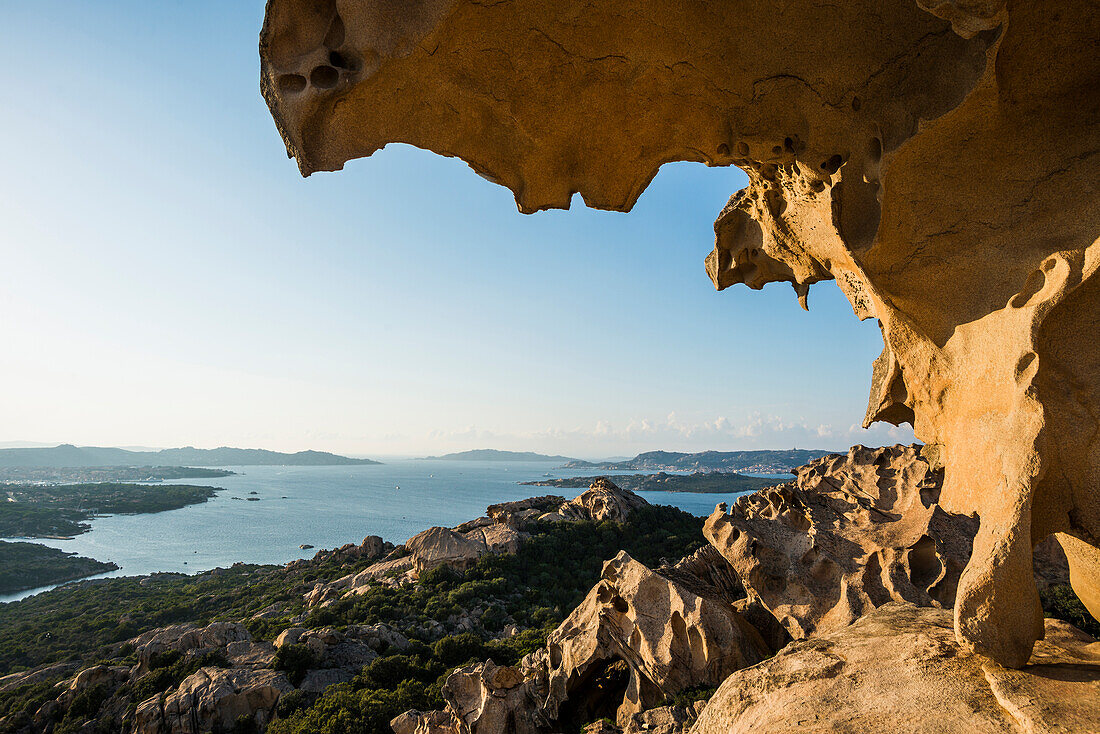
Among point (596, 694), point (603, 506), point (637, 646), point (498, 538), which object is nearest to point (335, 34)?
point (637, 646)

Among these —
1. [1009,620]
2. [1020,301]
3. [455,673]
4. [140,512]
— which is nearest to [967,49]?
[1020,301]

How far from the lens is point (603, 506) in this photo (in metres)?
34.2

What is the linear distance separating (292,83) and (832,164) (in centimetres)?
431

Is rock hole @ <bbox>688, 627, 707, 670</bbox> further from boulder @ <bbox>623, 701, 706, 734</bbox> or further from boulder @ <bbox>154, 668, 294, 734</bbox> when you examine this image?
→ boulder @ <bbox>154, 668, 294, 734</bbox>

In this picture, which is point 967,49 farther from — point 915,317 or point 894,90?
point 915,317

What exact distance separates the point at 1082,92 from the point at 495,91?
13.1 feet

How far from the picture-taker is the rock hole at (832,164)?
461 cm

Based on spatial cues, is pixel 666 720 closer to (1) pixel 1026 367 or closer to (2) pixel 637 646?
(2) pixel 637 646

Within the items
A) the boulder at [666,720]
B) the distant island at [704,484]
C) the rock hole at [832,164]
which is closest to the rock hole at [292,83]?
the rock hole at [832,164]

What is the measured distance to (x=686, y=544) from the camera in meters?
28.1

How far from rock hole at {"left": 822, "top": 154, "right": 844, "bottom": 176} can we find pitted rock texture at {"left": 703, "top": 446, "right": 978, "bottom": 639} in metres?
4.12

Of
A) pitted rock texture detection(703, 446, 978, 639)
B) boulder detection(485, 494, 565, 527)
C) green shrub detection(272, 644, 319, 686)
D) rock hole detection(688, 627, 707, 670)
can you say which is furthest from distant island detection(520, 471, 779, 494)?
pitted rock texture detection(703, 446, 978, 639)

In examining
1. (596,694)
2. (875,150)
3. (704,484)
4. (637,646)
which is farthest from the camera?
(704,484)

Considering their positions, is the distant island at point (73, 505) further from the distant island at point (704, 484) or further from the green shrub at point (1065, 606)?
the green shrub at point (1065, 606)
